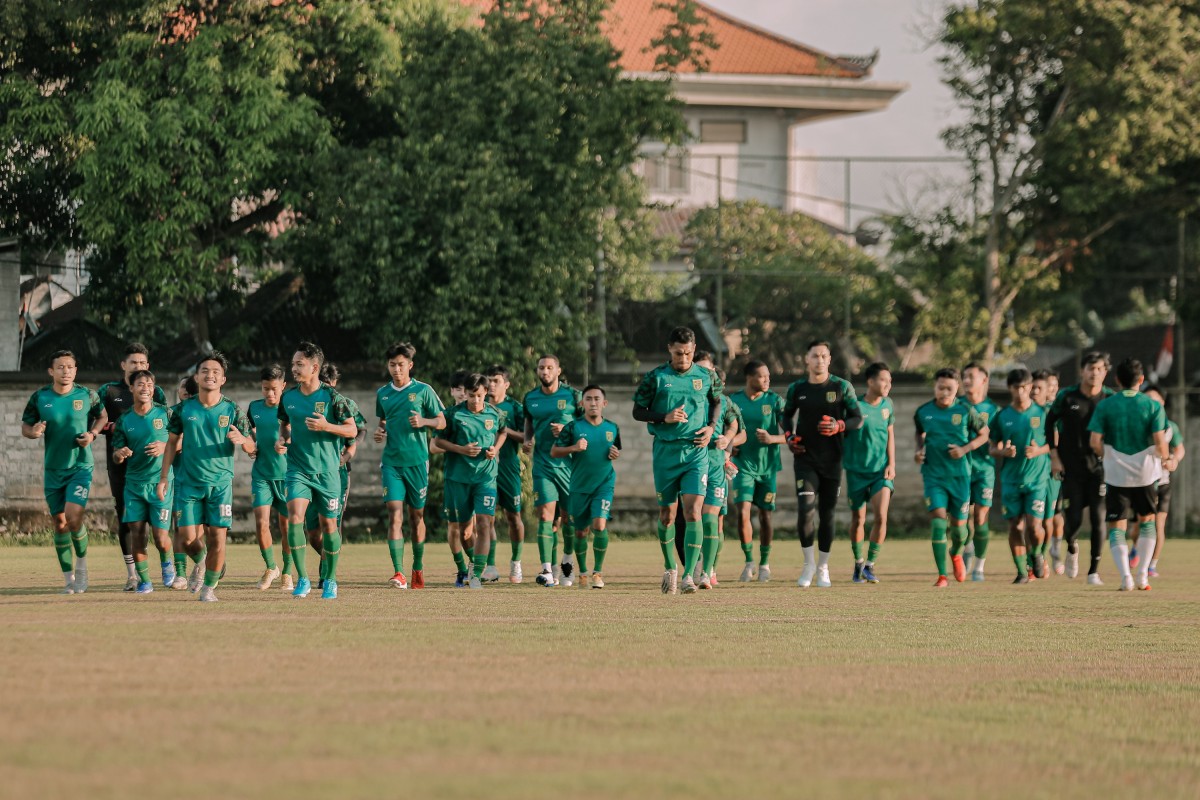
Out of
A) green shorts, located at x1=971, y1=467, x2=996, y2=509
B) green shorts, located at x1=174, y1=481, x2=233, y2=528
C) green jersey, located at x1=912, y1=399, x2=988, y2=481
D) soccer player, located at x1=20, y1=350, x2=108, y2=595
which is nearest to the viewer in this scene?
green shorts, located at x1=174, y1=481, x2=233, y2=528

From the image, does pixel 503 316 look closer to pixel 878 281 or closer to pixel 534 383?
pixel 534 383

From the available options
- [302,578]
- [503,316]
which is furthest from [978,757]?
[503,316]

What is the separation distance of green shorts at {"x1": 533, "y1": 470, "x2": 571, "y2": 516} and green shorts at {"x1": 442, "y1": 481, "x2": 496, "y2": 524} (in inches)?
25.0

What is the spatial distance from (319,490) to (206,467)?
38.4 inches

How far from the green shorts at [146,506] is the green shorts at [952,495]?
744cm

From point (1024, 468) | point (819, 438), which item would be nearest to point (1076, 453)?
point (1024, 468)

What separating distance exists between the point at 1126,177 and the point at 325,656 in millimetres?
23071

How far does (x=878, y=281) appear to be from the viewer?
3000 centimetres

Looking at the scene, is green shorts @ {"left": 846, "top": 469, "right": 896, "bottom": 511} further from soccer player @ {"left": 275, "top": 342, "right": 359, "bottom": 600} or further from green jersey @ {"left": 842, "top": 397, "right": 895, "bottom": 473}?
soccer player @ {"left": 275, "top": 342, "right": 359, "bottom": 600}

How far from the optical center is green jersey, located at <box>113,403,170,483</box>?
15.4 m

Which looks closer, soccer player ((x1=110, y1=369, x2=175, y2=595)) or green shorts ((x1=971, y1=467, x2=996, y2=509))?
soccer player ((x1=110, y1=369, x2=175, y2=595))

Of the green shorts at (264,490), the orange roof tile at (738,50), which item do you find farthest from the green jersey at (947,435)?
the orange roof tile at (738,50)

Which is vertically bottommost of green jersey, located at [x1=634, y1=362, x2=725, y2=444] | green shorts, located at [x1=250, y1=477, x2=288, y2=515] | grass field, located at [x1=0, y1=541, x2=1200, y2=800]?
grass field, located at [x1=0, y1=541, x2=1200, y2=800]

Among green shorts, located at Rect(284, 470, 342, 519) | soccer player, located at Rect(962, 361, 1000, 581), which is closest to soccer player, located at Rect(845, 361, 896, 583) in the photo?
soccer player, located at Rect(962, 361, 1000, 581)
